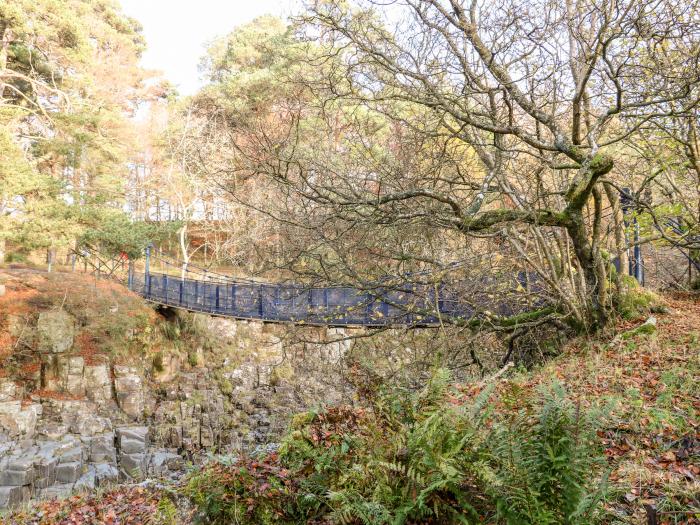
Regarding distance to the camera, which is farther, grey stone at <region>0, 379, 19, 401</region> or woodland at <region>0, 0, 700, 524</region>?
grey stone at <region>0, 379, 19, 401</region>

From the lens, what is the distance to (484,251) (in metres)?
6.24

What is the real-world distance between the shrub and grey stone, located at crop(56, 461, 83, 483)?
5604 millimetres

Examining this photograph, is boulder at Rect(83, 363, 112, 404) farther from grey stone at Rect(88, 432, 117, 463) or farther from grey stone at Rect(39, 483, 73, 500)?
grey stone at Rect(39, 483, 73, 500)

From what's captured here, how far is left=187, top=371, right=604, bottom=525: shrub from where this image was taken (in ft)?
5.76

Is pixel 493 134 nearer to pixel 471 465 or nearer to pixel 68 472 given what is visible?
pixel 471 465

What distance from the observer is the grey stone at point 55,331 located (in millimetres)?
10609

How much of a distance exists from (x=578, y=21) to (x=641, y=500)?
13.8 feet

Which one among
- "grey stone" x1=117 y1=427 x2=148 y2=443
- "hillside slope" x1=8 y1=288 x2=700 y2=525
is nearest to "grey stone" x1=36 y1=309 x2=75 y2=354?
"grey stone" x1=117 y1=427 x2=148 y2=443

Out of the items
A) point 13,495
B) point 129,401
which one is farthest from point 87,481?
point 129,401

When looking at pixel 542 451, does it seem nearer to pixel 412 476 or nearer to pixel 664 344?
pixel 412 476

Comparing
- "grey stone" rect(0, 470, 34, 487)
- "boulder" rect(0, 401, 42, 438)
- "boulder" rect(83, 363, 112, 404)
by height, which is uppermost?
"boulder" rect(83, 363, 112, 404)

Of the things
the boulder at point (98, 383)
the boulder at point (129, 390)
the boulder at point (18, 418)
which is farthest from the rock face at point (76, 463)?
the boulder at point (98, 383)

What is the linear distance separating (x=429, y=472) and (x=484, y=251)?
463 centimetres

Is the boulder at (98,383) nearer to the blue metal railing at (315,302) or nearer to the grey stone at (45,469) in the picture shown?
the blue metal railing at (315,302)
